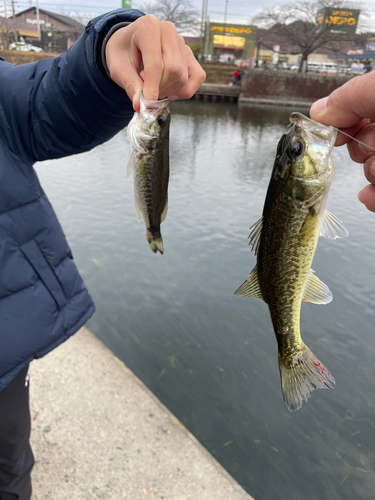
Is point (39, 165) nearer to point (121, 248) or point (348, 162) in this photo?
point (121, 248)

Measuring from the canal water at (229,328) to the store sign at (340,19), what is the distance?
1534 inches

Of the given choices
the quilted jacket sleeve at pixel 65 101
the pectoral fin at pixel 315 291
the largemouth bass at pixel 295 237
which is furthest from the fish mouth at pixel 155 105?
the pectoral fin at pixel 315 291

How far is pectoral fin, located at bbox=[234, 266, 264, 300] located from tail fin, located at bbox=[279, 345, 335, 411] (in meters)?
0.27

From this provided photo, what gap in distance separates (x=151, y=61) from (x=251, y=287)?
916 millimetres

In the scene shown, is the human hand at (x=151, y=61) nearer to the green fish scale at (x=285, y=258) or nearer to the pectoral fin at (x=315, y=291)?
the green fish scale at (x=285, y=258)

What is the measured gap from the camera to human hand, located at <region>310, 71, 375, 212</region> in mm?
1173

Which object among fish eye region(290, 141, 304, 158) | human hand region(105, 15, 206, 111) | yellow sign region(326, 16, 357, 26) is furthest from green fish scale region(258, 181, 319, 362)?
yellow sign region(326, 16, 357, 26)

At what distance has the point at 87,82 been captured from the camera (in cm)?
170

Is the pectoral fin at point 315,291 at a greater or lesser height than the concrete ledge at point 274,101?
greater

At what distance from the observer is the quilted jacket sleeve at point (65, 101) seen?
1.65 metres

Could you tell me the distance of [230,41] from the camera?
2486 inches

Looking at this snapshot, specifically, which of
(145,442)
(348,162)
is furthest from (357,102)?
(348,162)

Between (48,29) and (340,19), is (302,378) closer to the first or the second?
(340,19)

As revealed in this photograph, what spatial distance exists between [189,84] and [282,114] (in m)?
27.8
